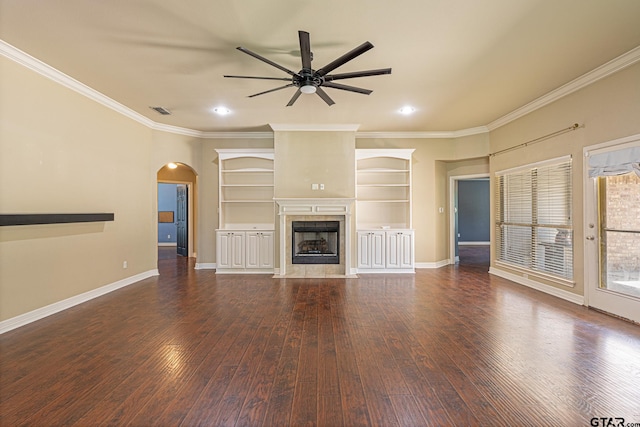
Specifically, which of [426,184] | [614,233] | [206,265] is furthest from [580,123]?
[206,265]

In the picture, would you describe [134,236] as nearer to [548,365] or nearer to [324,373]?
[324,373]

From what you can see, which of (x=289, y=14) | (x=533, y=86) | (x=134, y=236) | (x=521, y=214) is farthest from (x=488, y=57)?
(x=134, y=236)

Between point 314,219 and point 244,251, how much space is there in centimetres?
160

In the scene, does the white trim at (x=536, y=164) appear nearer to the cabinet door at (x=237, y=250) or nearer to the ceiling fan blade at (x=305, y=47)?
the ceiling fan blade at (x=305, y=47)

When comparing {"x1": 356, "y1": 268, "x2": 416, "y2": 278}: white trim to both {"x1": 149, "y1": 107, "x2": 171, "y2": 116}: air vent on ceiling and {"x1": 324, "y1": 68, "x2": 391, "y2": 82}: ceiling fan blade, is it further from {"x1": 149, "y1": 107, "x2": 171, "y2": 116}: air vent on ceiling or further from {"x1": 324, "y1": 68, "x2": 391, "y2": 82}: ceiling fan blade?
{"x1": 149, "y1": 107, "x2": 171, "y2": 116}: air vent on ceiling

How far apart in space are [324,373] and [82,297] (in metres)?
3.80

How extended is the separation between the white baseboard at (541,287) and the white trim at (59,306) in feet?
22.3

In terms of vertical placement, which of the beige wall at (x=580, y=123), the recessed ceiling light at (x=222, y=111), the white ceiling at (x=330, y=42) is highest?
the recessed ceiling light at (x=222, y=111)

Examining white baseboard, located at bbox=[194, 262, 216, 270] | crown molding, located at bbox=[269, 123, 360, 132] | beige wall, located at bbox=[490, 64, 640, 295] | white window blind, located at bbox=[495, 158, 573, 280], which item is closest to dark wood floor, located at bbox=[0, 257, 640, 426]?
white window blind, located at bbox=[495, 158, 573, 280]

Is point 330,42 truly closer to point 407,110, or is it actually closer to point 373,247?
point 407,110

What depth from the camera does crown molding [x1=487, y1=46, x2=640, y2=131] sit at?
3227 mm

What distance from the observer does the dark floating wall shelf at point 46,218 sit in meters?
2.98

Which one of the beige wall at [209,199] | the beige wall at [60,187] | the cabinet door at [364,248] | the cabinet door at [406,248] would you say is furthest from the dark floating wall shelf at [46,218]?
the cabinet door at [406,248]

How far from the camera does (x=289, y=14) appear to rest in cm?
255
